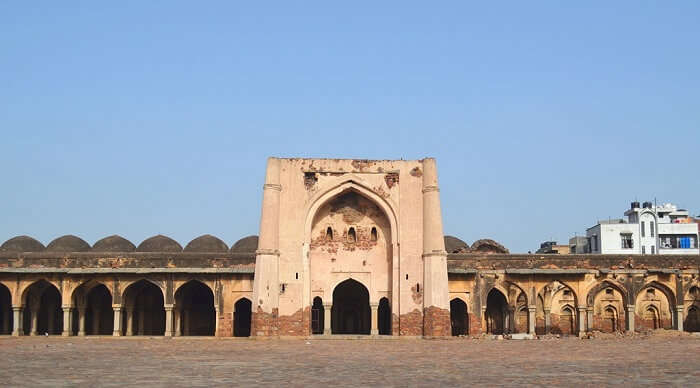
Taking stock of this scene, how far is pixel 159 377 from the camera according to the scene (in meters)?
14.2

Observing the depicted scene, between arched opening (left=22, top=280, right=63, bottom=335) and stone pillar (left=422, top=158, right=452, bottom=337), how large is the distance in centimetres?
1643

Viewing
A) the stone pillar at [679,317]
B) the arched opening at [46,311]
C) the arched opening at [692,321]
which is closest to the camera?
the stone pillar at [679,317]

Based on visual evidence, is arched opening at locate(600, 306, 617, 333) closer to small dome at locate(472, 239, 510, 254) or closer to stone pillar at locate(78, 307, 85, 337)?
small dome at locate(472, 239, 510, 254)

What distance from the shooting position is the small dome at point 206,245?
136ft

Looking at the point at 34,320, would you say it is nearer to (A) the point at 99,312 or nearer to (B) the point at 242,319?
(A) the point at 99,312

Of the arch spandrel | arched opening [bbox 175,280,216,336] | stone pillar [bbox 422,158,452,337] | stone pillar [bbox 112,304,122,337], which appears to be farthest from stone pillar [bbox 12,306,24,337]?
stone pillar [bbox 422,158,452,337]

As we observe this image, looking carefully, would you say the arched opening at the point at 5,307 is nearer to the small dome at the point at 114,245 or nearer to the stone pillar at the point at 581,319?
the small dome at the point at 114,245

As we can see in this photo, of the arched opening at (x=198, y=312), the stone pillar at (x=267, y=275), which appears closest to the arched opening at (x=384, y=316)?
the stone pillar at (x=267, y=275)

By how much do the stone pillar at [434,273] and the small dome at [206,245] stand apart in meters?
13.4

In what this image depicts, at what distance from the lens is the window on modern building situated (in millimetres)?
62969

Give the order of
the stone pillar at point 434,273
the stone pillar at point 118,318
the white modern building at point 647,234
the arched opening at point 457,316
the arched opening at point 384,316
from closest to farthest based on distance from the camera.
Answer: the stone pillar at point 434,273 → the stone pillar at point 118,318 → the arched opening at point 384,316 → the arched opening at point 457,316 → the white modern building at point 647,234

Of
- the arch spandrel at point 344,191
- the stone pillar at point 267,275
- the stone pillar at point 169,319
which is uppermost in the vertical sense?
the arch spandrel at point 344,191

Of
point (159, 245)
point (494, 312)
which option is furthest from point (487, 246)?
point (159, 245)

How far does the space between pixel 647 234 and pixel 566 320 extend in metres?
25.9
